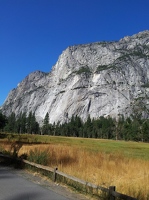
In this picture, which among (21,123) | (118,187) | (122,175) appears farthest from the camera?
(21,123)

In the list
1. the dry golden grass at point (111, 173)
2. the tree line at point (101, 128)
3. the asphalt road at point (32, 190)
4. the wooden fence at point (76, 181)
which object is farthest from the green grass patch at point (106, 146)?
the tree line at point (101, 128)

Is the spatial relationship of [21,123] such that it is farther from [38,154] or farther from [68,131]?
[38,154]

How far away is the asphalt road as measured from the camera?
945 centimetres

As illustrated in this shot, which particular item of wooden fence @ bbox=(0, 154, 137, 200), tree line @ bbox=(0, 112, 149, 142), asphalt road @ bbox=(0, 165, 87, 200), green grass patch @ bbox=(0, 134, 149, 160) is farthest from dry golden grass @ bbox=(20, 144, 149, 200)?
tree line @ bbox=(0, 112, 149, 142)

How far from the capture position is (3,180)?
12.2m

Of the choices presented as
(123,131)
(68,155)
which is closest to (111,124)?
(123,131)

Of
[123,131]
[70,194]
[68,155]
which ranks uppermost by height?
[123,131]

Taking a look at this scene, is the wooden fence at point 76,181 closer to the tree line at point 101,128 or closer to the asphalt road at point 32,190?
the asphalt road at point 32,190

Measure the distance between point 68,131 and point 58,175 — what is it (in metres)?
155

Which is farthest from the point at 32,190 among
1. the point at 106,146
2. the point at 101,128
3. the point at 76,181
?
the point at 101,128

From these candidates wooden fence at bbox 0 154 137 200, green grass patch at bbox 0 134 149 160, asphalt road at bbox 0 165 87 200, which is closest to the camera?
wooden fence at bbox 0 154 137 200

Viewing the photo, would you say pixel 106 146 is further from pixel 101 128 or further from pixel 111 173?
pixel 101 128

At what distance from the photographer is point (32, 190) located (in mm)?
10578

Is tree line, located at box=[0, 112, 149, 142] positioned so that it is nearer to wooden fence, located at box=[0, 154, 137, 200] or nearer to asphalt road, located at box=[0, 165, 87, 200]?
wooden fence, located at box=[0, 154, 137, 200]
